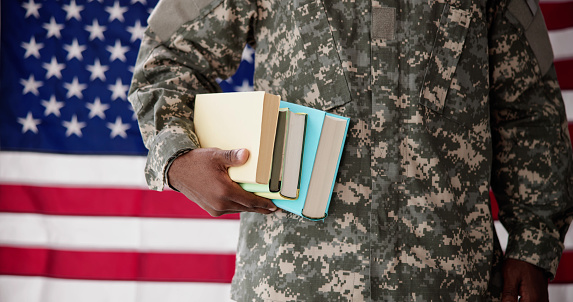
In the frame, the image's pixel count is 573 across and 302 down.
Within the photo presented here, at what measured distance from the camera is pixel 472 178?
86 centimetres

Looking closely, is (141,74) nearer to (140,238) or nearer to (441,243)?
(441,243)

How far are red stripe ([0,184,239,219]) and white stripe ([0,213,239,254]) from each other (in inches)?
1.0

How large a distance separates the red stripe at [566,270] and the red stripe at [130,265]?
1112 millimetres

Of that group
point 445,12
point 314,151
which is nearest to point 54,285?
point 314,151

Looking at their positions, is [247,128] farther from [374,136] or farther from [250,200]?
[374,136]

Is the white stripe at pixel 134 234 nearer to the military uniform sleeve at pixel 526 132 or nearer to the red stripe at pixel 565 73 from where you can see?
the military uniform sleeve at pixel 526 132

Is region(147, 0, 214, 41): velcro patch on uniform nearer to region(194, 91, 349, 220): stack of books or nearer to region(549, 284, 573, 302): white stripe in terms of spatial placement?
region(194, 91, 349, 220): stack of books

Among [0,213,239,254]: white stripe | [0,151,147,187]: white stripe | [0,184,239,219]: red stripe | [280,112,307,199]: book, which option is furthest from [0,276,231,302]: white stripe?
[280,112,307,199]: book

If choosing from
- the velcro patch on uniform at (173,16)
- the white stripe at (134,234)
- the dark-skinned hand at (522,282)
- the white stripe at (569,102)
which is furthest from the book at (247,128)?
the white stripe at (569,102)

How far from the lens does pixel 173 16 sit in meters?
0.91

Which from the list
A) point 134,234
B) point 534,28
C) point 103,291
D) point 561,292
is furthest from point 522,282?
point 103,291

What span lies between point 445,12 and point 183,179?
0.58 meters

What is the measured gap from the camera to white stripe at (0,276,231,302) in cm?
156

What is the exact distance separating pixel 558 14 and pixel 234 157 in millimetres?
1428
